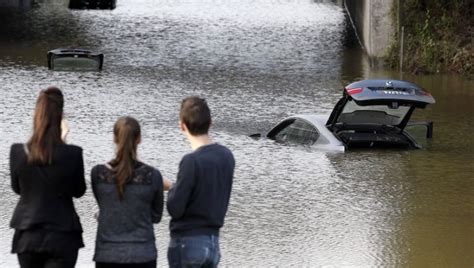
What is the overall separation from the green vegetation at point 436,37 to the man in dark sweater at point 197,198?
2841 centimetres

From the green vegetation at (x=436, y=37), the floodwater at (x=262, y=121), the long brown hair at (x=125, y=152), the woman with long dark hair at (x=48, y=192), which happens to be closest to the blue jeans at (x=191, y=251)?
the long brown hair at (x=125, y=152)

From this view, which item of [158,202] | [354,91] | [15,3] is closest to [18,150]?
[158,202]

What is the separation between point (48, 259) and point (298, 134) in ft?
47.8

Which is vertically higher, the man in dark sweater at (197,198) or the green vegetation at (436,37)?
the man in dark sweater at (197,198)

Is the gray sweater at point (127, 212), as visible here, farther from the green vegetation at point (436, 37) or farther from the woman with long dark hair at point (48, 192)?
the green vegetation at point (436, 37)

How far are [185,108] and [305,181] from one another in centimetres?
1103

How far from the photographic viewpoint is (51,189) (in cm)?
750

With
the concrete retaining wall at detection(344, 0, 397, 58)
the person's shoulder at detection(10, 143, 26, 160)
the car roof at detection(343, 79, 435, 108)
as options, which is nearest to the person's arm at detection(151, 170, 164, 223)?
the person's shoulder at detection(10, 143, 26, 160)

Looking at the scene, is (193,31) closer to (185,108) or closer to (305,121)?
(305,121)

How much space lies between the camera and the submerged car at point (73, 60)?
34.3 metres

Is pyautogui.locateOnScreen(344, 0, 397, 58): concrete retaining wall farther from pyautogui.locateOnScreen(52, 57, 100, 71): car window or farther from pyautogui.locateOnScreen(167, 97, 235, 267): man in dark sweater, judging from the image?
pyautogui.locateOnScreen(167, 97, 235, 267): man in dark sweater

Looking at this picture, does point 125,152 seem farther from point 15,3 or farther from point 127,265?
point 15,3

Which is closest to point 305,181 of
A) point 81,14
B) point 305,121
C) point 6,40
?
point 305,121

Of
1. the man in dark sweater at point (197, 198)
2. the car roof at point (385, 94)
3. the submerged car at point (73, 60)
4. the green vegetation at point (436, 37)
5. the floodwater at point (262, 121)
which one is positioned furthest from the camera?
the green vegetation at point (436, 37)
